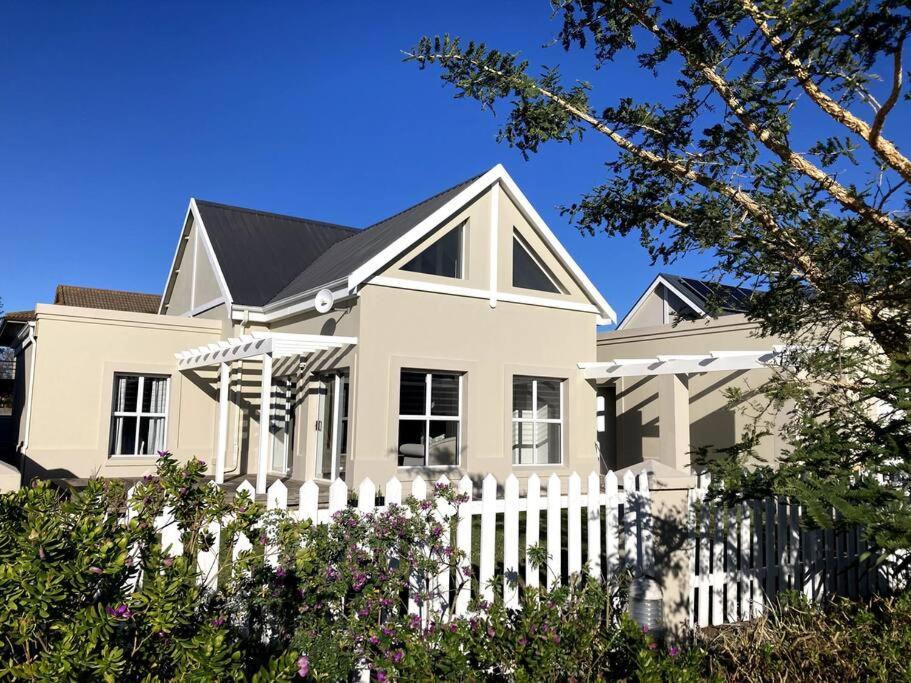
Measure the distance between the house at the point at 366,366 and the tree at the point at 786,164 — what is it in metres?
6.99

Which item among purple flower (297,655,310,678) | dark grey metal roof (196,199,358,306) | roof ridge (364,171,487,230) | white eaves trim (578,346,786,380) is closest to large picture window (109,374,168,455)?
dark grey metal roof (196,199,358,306)

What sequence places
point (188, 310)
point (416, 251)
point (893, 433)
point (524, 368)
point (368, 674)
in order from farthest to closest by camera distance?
point (188, 310)
point (524, 368)
point (416, 251)
point (893, 433)
point (368, 674)

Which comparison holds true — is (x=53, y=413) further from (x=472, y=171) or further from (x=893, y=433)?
(x=893, y=433)

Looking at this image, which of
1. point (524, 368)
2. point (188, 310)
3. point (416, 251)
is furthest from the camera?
point (188, 310)

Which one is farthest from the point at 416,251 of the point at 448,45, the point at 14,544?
the point at 14,544

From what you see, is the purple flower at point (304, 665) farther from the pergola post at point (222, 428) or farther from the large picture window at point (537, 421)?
the large picture window at point (537, 421)

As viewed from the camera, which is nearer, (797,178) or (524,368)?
(797,178)

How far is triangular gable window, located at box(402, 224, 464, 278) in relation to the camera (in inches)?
517

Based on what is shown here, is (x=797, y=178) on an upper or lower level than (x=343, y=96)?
lower

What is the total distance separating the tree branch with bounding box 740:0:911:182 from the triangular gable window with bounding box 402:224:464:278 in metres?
8.87

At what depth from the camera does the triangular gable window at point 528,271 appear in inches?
570

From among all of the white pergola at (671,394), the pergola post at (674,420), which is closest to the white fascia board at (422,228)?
the white pergola at (671,394)

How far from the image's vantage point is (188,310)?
1816cm

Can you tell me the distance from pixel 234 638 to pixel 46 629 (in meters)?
1.12
